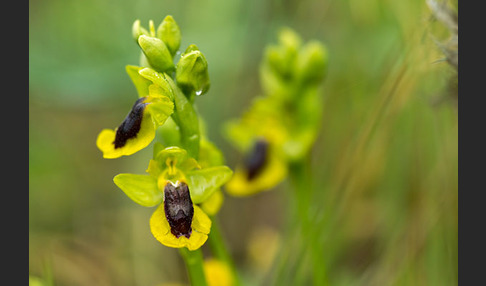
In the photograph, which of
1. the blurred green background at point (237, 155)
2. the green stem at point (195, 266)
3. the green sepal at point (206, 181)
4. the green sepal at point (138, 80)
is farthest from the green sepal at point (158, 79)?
the blurred green background at point (237, 155)

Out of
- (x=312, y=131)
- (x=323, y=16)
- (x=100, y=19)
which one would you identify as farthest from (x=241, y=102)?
(x=312, y=131)

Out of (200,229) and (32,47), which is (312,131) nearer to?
(200,229)

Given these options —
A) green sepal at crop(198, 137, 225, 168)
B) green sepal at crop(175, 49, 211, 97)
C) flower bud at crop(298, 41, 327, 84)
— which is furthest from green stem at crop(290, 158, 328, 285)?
green sepal at crop(175, 49, 211, 97)

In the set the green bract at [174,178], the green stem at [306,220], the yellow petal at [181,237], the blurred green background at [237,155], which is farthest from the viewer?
the blurred green background at [237,155]

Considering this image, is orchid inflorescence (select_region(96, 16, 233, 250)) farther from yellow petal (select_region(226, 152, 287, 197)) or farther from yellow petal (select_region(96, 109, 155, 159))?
yellow petal (select_region(226, 152, 287, 197))

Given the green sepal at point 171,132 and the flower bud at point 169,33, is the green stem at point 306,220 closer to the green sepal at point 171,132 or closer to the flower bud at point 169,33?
the green sepal at point 171,132

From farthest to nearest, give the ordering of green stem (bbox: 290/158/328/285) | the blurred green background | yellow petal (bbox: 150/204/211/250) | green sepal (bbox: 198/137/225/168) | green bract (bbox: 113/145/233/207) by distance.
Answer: the blurred green background → green stem (bbox: 290/158/328/285) → green sepal (bbox: 198/137/225/168) → green bract (bbox: 113/145/233/207) → yellow petal (bbox: 150/204/211/250)

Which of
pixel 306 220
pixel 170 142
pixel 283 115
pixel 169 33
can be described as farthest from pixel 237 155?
pixel 169 33

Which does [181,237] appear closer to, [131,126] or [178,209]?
[178,209]
